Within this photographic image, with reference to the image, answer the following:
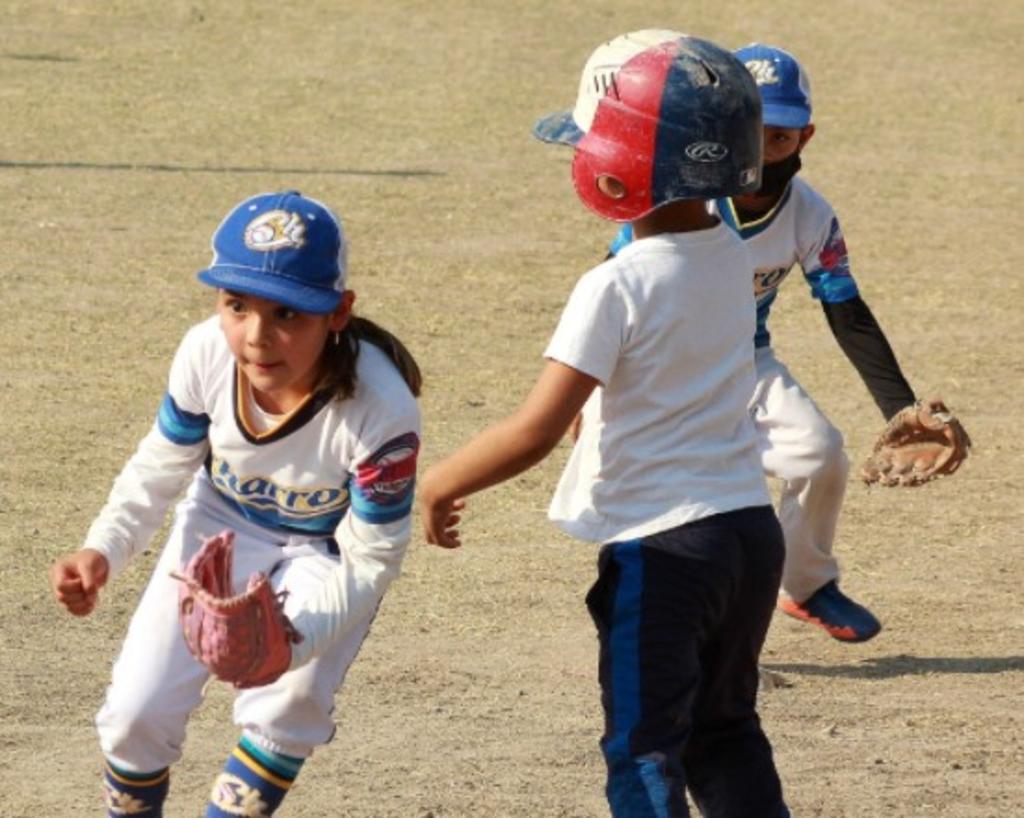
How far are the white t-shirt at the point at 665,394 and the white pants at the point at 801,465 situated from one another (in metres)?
2.09

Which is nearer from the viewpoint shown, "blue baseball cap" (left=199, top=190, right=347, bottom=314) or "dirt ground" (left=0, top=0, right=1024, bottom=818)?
"blue baseball cap" (left=199, top=190, right=347, bottom=314)

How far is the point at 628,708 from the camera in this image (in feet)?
14.6

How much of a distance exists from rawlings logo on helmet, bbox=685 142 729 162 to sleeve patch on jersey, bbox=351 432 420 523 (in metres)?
0.79

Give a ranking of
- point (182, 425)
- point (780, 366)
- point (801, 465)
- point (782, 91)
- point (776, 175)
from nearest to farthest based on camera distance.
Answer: point (182, 425) → point (782, 91) → point (776, 175) → point (801, 465) → point (780, 366)

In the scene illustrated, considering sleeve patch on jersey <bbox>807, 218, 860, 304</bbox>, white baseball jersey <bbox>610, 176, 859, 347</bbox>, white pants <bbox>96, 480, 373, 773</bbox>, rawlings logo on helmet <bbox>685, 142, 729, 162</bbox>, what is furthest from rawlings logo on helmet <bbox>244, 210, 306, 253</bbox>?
sleeve patch on jersey <bbox>807, 218, 860, 304</bbox>

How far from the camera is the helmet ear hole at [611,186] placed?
449 cm

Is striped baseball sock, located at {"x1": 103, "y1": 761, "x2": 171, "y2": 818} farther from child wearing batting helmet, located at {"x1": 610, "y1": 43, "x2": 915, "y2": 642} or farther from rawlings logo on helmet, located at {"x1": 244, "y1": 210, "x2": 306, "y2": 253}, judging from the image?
child wearing batting helmet, located at {"x1": 610, "y1": 43, "x2": 915, "y2": 642}

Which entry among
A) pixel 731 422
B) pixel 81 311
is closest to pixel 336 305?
pixel 731 422

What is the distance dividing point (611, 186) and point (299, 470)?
85 cm

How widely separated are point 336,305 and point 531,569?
3242mm

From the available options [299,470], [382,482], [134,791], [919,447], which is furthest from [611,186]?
[919,447]

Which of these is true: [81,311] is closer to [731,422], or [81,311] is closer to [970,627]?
[970,627]

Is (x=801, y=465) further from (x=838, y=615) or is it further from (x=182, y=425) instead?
(x=182, y=425)

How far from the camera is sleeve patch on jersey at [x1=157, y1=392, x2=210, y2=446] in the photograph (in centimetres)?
477
